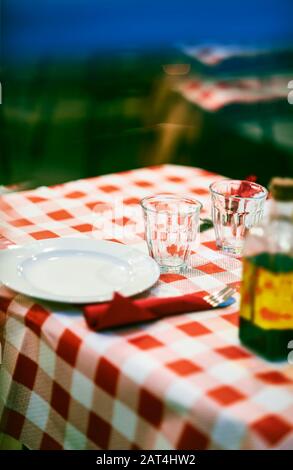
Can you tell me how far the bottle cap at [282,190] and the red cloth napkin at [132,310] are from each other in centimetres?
25

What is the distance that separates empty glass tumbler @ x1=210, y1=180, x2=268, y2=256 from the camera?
4.21 ft

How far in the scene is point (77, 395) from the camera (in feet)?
3.14

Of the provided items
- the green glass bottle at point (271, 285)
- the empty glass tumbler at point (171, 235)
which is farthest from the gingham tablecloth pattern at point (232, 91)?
the green glass bottle at point (271, 285)

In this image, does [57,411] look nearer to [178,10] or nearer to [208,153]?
[178,10]

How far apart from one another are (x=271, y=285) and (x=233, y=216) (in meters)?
0.41

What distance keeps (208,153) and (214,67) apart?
538 mm

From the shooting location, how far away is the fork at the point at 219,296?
1.05m

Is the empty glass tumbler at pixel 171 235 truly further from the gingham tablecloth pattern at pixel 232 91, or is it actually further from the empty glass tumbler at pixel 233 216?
the gingham tablecloth pattern at pixel 232 91

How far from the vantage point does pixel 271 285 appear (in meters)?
0.89

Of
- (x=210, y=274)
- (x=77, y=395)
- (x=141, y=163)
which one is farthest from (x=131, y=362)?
(x=141, y=163)

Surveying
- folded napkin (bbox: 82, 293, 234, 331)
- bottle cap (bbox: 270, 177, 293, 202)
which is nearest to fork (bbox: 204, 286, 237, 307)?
folded napkin (bbox: 82, 293, 234, 331)

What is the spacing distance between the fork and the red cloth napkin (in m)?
0.02

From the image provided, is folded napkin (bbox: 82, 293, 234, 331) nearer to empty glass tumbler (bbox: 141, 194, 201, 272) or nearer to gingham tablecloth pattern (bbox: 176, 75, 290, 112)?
empty glass tumbler (bbox: 141, 194, 201, 272)

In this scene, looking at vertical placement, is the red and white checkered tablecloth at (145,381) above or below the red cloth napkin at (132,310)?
below
